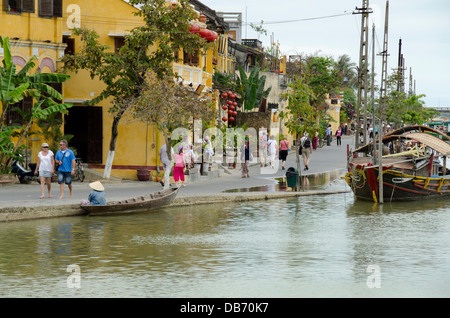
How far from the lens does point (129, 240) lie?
20344 mm

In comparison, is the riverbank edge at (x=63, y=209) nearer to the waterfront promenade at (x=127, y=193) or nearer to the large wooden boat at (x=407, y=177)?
the waterfront promenade at (x=127, y=193)

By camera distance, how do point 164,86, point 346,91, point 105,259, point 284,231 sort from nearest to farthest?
1. point 105,259
2. point 284,231
3. point 164,86
4. point 346,91

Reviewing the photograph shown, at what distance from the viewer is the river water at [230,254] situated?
1487 cm

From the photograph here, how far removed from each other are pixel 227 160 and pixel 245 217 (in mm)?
17602

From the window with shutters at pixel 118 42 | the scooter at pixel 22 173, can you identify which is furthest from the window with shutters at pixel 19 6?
the scooter at pixel 22 173

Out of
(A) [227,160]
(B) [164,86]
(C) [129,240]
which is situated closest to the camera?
(C) [129,240]

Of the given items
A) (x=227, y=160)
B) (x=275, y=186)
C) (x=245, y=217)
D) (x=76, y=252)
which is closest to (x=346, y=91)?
(x=227, y=160)

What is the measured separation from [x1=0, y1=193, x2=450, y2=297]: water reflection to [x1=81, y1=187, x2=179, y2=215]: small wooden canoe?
30 centimetres

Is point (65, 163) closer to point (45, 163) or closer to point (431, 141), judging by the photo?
point (45, 163)

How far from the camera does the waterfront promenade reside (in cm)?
2330

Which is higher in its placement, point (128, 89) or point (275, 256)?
point (128, 89)

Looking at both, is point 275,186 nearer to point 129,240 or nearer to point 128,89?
point 128,89

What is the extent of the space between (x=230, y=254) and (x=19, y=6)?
15.8 meters

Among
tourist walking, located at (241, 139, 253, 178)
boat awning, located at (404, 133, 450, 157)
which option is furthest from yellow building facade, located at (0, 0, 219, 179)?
boat awning, located at (404, 133, 450, 157)
